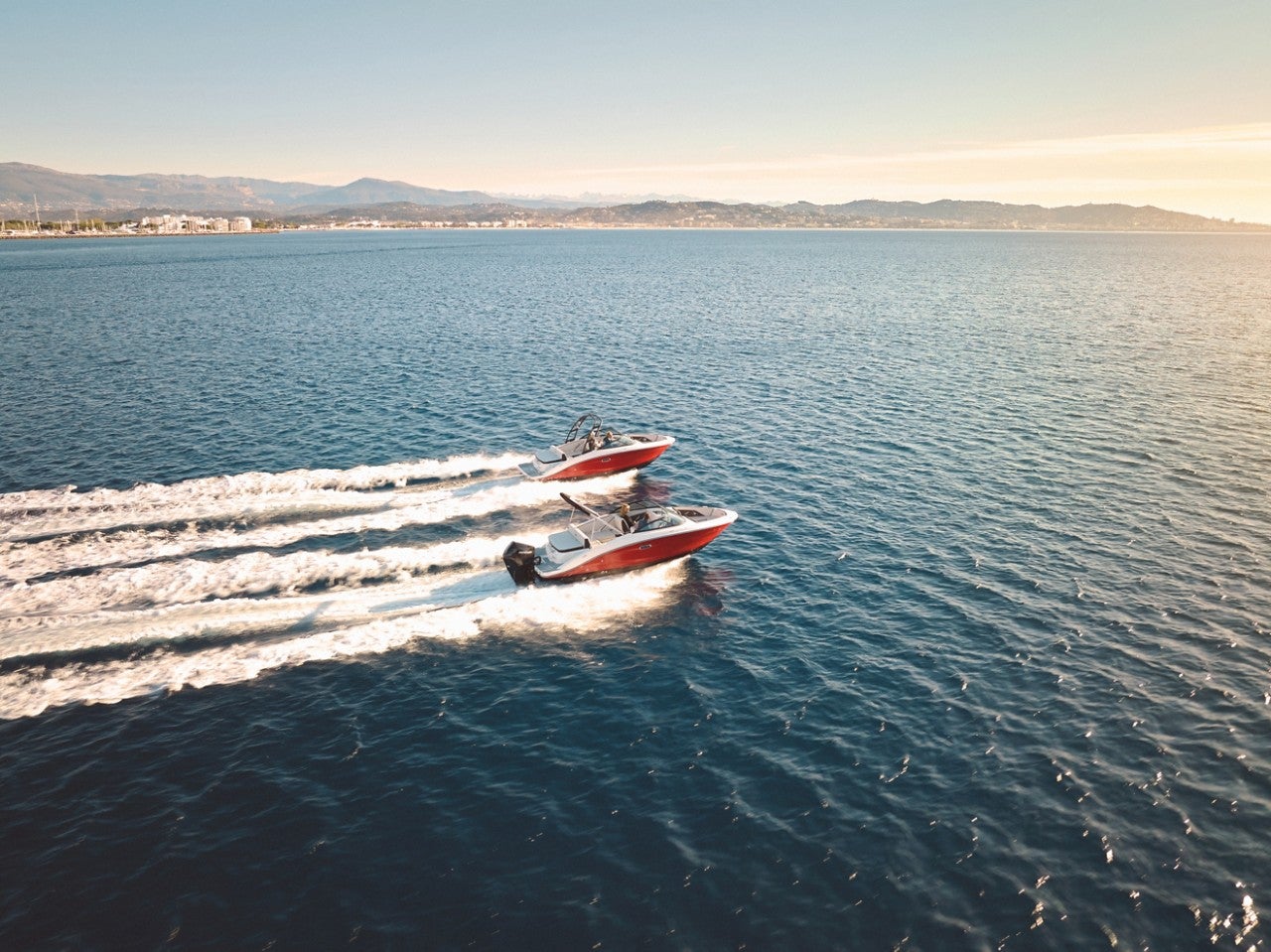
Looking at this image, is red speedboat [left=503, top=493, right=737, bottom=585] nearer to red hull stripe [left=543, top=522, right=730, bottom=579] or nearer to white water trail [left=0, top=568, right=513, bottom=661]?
red hull stripe [left=543, top=522, right=730, bottom=579]

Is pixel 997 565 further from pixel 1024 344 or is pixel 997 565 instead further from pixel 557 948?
pixel 1024 344

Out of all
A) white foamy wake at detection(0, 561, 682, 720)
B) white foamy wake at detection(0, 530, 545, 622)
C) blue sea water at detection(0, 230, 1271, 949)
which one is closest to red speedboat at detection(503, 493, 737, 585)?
white foamy wake at detection(0, 561, 682, 720)

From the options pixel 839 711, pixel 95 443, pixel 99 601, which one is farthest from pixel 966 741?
pixel 95 443

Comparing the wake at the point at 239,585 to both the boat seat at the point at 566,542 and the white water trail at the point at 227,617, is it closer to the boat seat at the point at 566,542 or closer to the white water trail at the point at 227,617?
the white water trail at the point at 227,617

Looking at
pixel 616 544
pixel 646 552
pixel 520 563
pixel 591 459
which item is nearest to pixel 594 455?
pixel 591 459

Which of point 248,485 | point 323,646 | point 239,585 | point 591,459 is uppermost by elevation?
point 591,459

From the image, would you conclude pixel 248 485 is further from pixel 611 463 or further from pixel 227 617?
pixel 611 463
